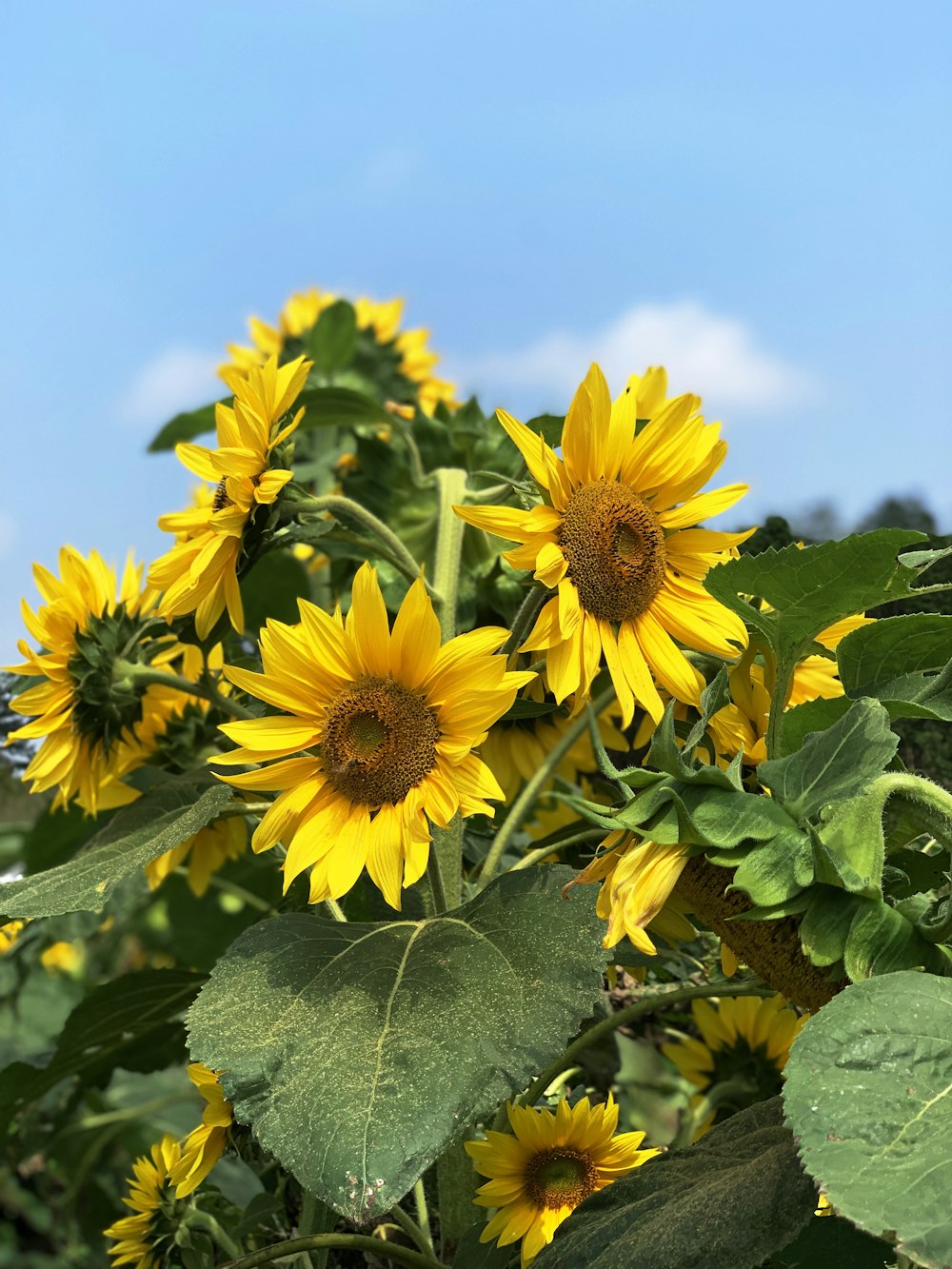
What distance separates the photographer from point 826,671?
32.4 inches

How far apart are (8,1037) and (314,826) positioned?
1.47 metres

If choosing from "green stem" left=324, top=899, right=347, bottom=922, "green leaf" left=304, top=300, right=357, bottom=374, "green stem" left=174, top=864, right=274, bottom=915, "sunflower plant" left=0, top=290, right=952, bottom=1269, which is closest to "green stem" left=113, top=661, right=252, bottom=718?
"sunflower plant" left=0, top=290, right=952, bottom=1269

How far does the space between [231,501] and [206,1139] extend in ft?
1.10

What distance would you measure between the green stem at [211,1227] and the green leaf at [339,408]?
0.62m

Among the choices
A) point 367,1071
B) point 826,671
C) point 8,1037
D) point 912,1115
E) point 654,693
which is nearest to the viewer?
point 912,1115

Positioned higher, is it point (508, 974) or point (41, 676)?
point (41, 676)

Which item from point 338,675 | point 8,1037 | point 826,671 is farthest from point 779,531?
point 8,1037

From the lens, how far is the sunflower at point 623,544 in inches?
26.5

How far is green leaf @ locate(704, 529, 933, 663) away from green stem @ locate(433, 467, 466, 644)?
9.0 inches

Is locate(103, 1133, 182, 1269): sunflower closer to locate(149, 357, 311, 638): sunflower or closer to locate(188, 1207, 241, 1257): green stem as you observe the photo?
locate(188, 1207, 241, 1257): green stem

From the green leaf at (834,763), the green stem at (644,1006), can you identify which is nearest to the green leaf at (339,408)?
the green stem at (644,1006)

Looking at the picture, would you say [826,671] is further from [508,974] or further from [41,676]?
[41,676]

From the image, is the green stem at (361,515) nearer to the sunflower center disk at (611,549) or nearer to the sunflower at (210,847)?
the sunflower center disk at (611,549)

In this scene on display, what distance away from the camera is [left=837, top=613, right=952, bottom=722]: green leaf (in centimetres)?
61
